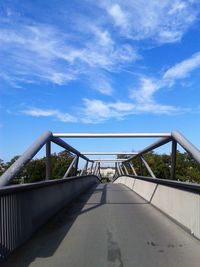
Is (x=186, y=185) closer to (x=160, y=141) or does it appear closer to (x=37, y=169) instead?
(x=160, y=141)

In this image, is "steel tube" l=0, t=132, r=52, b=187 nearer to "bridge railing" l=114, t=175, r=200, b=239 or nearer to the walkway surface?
the walkway surface

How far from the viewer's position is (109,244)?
9266mm

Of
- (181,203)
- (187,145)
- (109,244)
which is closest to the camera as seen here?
(109,244)

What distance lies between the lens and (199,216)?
9.98 metres

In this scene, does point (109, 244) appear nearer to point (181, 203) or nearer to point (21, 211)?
point (21, 211)

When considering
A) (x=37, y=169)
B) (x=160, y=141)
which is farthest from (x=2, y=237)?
(x=37, y=169)

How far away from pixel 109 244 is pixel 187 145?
5564 mm

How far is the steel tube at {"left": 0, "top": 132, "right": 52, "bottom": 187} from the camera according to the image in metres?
10.7

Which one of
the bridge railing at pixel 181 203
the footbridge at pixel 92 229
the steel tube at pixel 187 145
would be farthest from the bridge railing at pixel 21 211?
the steel tube at pixel 187 145

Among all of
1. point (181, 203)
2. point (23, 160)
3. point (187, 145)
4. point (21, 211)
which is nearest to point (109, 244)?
point (21, 211)

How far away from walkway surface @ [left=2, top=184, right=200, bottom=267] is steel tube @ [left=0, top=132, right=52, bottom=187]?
4.43ft

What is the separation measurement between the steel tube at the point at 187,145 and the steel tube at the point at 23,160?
3.96m

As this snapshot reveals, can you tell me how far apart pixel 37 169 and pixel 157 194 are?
59.2m

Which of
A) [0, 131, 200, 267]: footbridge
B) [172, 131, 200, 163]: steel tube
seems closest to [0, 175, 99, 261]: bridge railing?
[0, 131, 200, 267]: footbridge
